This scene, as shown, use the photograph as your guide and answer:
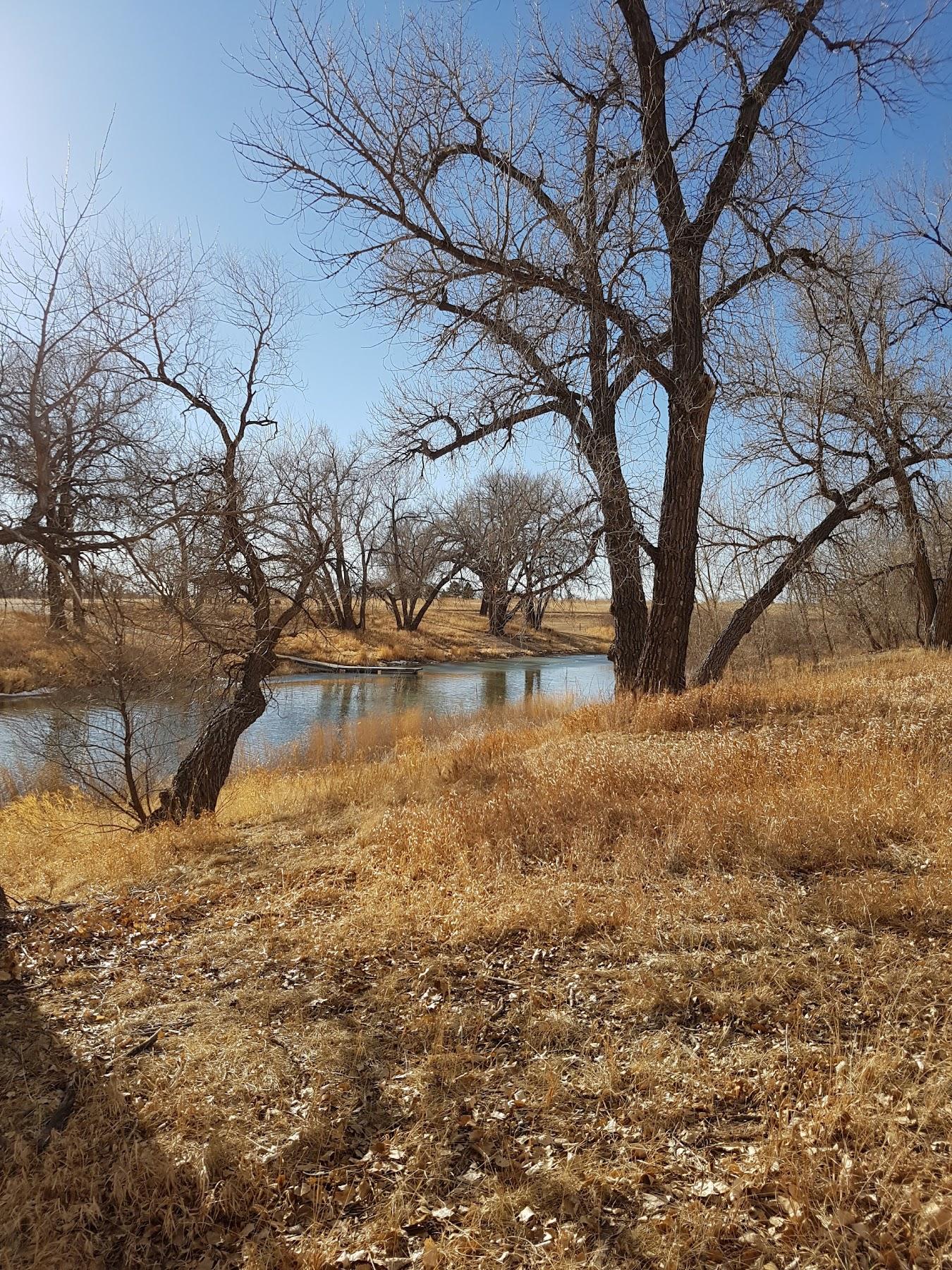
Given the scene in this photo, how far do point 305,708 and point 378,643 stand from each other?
583 inches

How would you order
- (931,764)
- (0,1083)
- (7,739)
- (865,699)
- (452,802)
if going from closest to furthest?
(0,1083), (931,764), (452,802), (865,699), (7,739)

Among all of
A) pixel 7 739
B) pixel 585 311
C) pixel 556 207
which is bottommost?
pixel 7 739

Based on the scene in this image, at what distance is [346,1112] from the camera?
314 centimetres

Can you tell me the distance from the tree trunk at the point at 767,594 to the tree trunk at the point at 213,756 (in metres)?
7.46

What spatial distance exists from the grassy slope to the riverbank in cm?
485

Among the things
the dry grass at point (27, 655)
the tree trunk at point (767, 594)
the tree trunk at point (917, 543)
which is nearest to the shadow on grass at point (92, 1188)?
the tree trunk at point (767, 594)

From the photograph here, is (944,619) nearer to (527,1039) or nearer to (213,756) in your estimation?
(213,756)

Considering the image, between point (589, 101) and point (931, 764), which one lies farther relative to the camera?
point (589, 101)

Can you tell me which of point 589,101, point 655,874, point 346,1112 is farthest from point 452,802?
point 589,101

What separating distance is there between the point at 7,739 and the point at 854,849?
56.3ft

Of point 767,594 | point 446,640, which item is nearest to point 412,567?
point 446,640

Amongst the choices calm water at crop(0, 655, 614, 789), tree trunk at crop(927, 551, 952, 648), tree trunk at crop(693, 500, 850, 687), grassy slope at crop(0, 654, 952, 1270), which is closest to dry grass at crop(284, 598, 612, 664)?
calm water at crop(0, 655, 614, 789)

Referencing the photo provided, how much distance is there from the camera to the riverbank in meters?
14.5

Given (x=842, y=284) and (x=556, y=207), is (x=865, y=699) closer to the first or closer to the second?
(x=556, y=207)
